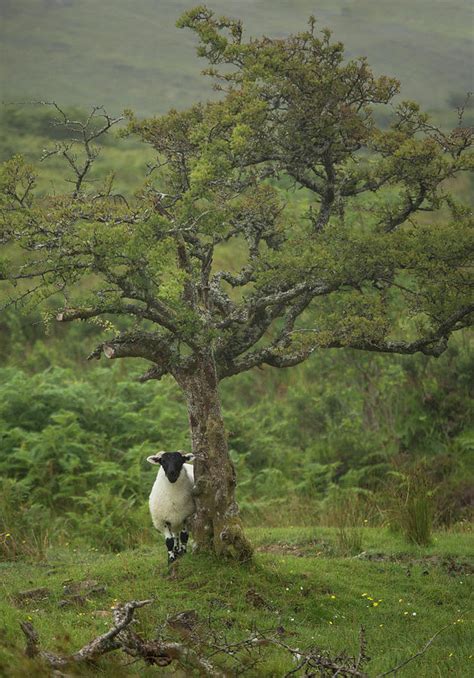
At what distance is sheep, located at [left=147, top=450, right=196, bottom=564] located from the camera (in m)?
13.7

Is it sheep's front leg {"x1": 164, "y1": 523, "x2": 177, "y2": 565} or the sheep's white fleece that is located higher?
the sheep's white fleece

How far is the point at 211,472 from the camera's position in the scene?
44.1 feet

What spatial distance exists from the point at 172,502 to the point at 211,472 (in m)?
0.84

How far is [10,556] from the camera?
1538cm

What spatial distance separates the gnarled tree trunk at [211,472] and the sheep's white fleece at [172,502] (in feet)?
0.78

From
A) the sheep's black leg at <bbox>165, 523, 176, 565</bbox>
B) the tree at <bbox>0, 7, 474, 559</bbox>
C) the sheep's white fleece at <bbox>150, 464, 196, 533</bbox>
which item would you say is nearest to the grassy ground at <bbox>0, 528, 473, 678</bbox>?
the sheep's black leg at <bbox>165, 523, 176, 565</bbox>

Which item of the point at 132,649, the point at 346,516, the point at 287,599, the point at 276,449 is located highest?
the point at 132,649

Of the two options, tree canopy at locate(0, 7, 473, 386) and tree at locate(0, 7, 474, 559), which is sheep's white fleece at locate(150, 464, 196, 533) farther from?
tree canopy at locate(0, 7, 473, 386)

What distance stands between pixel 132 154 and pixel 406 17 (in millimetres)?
18016

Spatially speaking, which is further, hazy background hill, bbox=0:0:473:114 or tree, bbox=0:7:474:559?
hazy background hill, bbox=0:0:473:114

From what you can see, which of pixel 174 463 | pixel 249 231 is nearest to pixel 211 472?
pixel 174 463

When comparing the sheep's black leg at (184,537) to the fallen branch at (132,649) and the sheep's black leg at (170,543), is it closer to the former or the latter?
the sheep's black leg at (170,543)

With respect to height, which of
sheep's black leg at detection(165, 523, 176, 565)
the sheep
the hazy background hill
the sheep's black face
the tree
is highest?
the hazy background hill

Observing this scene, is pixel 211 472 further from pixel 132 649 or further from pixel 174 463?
pixel 132 649
